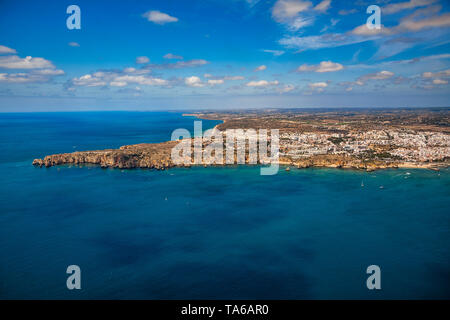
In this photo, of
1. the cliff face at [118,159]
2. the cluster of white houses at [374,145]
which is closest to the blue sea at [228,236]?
the cliff face at [118,159]

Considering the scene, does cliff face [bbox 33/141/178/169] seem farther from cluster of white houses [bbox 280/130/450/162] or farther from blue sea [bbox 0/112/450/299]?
cluster of white houses [bbox 280/130/450/162]

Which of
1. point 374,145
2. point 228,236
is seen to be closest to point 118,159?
point 228,236

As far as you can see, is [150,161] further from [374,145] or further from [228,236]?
[374,145]

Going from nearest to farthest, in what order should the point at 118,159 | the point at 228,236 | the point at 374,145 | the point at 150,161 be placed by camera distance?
the point at 228,236, the point at 150,161, the point at 118,159, the point at 374,145

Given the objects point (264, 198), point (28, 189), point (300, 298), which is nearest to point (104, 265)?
point (300, 298)

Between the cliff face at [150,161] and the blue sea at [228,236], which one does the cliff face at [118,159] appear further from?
the blue sea at [228,236]

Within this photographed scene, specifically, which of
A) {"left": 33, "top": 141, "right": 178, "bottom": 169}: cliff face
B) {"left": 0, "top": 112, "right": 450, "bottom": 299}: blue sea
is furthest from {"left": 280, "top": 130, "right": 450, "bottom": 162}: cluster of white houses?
{"left": 33, "top": 141, "right": 178, "bottom": 169}: cliff face

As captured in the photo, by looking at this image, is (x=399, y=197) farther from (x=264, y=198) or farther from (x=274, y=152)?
(x=274, y=152)

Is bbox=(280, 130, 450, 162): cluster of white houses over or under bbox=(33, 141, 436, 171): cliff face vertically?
over
